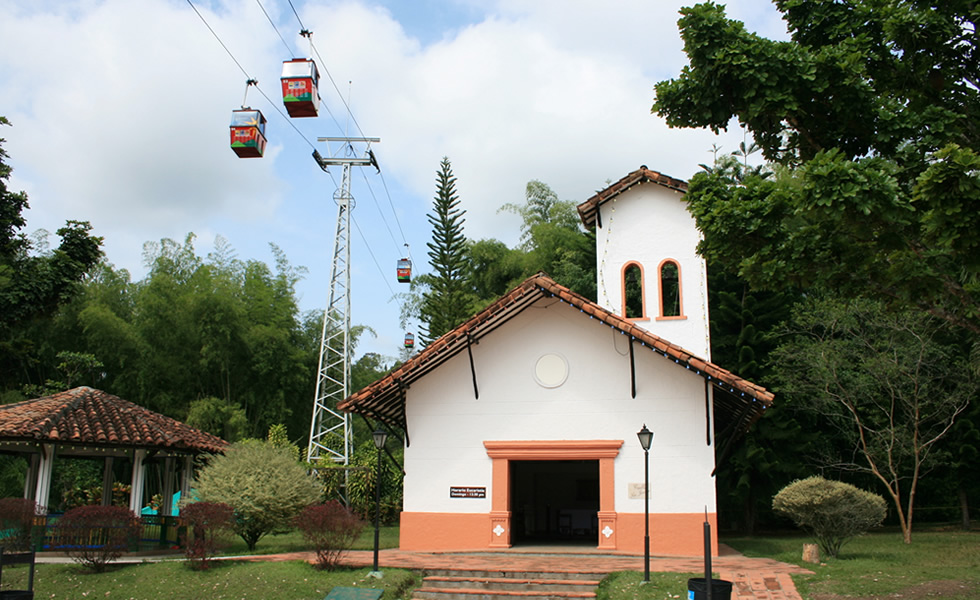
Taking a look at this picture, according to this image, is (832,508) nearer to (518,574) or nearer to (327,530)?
(518,574)

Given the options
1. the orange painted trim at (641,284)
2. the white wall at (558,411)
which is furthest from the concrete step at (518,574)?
the orange painted trim at (641,284)

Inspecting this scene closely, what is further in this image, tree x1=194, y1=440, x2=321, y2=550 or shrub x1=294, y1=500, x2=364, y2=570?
tree x1=194, y1=440, x2=321, y2=550

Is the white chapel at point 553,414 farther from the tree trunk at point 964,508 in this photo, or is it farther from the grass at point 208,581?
the tree trunk at point 964,508

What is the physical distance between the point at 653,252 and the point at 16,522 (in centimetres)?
1415

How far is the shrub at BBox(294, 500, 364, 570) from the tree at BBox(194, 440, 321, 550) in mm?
2683

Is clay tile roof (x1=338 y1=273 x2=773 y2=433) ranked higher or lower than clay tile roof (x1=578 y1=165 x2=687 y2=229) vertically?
lower

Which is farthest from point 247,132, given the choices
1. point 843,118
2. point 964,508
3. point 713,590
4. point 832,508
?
point 964,508

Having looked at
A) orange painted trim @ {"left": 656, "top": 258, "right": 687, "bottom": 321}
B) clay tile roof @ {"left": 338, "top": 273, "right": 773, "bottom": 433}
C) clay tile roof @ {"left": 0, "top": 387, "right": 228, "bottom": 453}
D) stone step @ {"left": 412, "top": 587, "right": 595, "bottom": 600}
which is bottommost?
stone step @ {"left": 412, "top": 587, "right": 595, "bottom": 600}

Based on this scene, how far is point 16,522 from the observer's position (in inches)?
519

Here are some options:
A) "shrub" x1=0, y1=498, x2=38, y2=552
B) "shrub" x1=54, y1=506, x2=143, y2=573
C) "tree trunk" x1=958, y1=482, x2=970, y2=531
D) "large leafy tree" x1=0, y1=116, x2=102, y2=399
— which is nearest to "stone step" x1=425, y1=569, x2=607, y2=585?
"shrub" x1=54, y1=506, x2=143, y2=573

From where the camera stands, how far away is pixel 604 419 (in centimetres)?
1457

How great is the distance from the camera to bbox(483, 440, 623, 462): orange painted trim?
47.1 ft

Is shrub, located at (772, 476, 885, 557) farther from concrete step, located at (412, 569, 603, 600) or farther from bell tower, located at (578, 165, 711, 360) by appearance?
concrete step, located at (412, 569, 603, 600)

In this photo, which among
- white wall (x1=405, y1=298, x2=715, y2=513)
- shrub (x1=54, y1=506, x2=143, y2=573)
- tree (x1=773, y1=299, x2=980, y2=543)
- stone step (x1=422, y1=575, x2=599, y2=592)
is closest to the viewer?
stone step (x1=422, y1=575, x2=599, y2=592)
